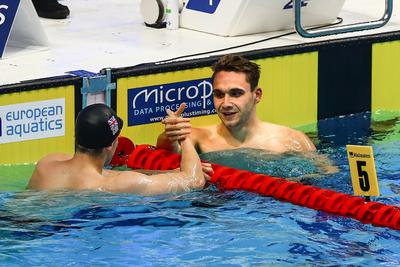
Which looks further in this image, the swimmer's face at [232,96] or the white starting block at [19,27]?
the white starting block at [19,27]

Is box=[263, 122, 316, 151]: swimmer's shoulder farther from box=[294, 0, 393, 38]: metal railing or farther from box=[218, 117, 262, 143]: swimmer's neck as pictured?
box=[294, 0, 393, 38]: metal railing

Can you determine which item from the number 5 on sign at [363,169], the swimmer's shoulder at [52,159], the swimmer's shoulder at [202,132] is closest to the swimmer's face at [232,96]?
the swimmer's shoulder at [202,132]

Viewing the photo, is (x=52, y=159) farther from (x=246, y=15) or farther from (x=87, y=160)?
(x=246, y=15)

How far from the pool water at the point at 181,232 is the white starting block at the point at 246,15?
1.95 m

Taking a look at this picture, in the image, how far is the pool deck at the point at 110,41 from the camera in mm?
7859

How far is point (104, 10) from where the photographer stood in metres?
9.69

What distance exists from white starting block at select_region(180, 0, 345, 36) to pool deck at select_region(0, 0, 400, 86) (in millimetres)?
59

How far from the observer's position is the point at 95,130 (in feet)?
20.5

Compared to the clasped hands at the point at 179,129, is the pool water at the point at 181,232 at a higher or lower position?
lower

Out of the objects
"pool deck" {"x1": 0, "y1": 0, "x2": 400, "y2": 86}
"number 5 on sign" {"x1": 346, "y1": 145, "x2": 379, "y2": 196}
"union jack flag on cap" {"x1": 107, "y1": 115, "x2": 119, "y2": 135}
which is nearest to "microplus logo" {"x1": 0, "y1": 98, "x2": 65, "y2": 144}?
"pool deck" {"x1": 0, "y1": 0, "x2": 400, "y2": 86}

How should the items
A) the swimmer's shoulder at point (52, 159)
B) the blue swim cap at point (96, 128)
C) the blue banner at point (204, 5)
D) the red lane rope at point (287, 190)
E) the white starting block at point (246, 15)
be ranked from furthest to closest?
the blue banner at point (204, 5) < the white starting block at point (246, 15) < the swimmer's shoulder at point (52, 159) < the red lane rope at point (287, 190) < the blue swim cap at point (96, 128)

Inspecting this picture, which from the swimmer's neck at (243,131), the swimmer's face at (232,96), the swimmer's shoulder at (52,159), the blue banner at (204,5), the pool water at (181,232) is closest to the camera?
the pool water at (181,232)

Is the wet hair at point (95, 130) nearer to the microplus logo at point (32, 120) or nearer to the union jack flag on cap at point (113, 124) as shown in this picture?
the union jack flag on cap at point (113, 124)

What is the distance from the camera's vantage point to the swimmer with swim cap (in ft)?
20.7
